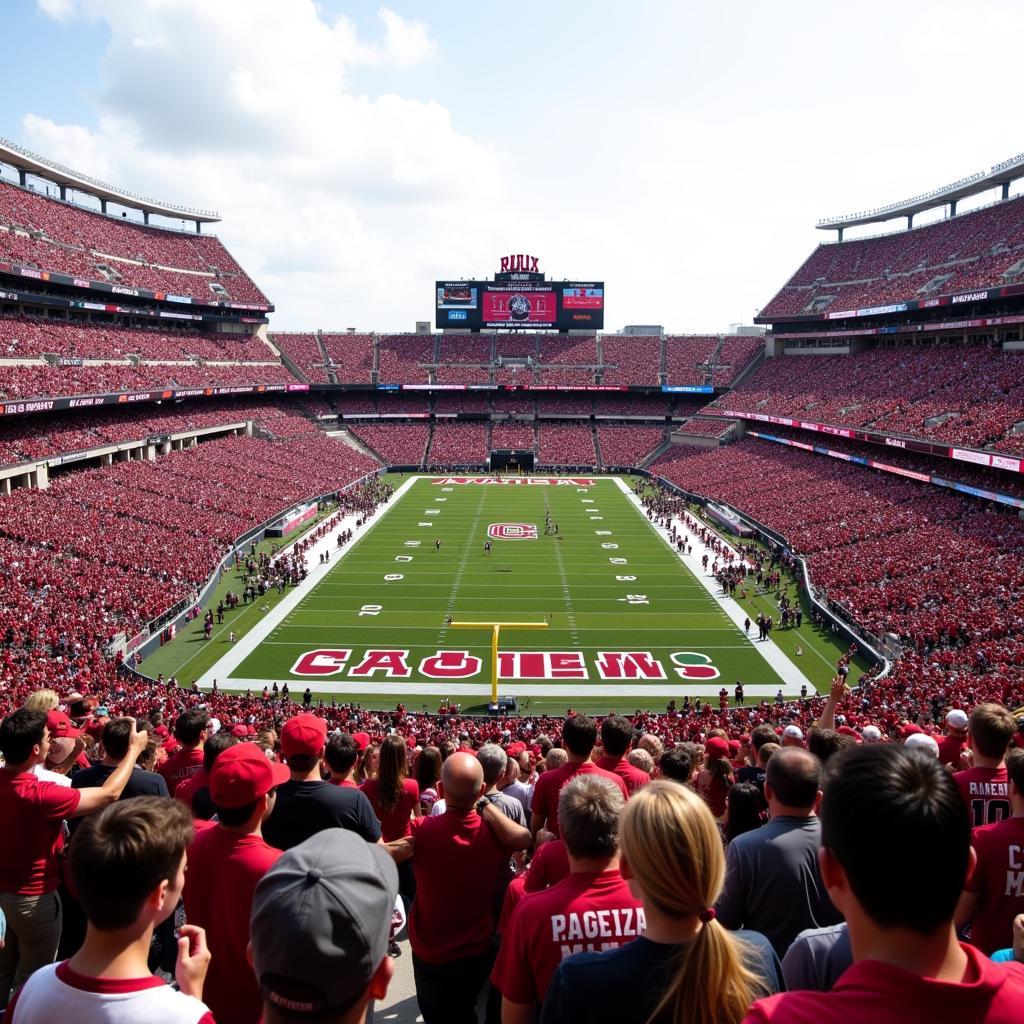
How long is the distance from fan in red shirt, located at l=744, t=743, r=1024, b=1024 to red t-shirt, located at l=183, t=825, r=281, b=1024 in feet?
7.62

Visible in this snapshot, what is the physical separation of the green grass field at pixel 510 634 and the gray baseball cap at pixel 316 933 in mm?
19615

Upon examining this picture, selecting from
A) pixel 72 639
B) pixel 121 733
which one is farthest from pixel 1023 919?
pixel 72 639

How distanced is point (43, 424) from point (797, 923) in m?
42.7

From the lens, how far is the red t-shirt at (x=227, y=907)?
10.8ft

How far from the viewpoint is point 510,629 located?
27.9 metres

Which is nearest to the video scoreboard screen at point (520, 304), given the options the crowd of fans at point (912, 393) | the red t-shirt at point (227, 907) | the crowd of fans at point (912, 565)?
the crowd of fans at point (912, 393)

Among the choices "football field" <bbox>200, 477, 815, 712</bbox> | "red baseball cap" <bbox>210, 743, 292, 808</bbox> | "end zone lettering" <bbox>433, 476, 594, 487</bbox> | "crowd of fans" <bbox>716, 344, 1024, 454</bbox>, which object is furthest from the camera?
"end zone lettering" <bbox>433, 476, 594, 487</bbox>

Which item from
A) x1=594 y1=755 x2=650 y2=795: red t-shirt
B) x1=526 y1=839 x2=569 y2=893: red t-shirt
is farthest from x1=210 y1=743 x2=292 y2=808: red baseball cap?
x1=594 y1=755 x2=650 y2=795: red t-shirt

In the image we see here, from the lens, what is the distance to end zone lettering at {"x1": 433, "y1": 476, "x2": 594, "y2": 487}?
60.8 m

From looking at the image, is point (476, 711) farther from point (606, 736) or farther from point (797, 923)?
point (797, 923)

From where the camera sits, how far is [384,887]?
2.07 metres

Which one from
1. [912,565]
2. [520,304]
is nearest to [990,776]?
[912,565]

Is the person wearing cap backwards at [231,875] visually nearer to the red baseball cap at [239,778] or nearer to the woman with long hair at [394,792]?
the red baseball cap at [239,778]

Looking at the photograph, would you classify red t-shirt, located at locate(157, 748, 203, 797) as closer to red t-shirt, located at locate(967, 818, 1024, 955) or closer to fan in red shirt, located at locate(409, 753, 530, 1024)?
fan in red shirt, located at locate(409, 753, 530, 1024)
